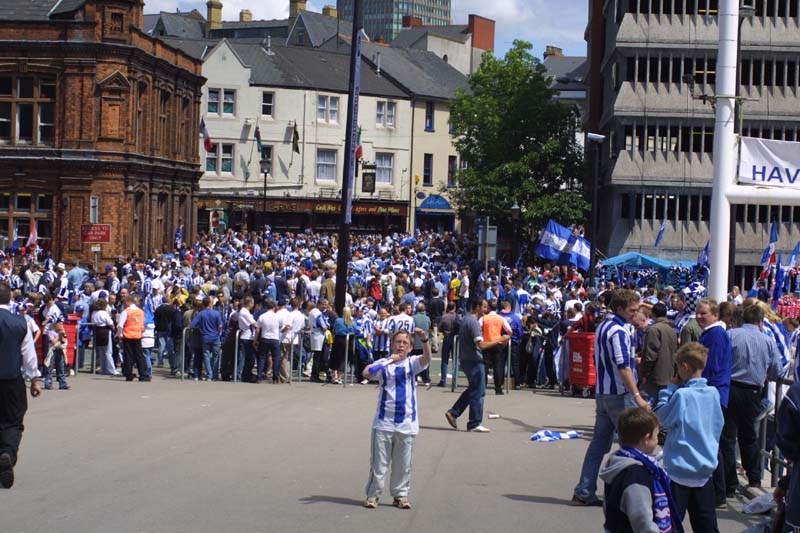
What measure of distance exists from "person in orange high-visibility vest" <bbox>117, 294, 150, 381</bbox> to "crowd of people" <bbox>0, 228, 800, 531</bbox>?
3 centimetres

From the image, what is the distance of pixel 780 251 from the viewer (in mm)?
41125

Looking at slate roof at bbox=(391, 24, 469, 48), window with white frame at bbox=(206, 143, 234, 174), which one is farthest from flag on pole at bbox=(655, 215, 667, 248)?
slate roof at bbox=(391, 24, 469, 48)

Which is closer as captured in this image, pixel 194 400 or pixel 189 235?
pixel 194 400

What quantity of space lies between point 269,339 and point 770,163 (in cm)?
1192

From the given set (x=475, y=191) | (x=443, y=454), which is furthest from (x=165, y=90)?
(x=443, y=454)

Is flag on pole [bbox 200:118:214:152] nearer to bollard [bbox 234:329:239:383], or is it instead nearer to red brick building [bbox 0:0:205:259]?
red brick building [bbox 0:0:205:259]

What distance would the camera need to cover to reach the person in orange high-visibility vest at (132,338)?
22.3 meters

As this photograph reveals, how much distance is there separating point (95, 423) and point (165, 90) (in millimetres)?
35692

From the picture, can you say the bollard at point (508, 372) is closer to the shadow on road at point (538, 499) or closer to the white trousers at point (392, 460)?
the shadow on road at point (538, 499)

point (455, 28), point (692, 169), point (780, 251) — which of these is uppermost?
point (455, 28)

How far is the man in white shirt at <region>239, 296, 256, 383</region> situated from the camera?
898 inches

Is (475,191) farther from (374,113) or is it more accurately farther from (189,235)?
(374,113)

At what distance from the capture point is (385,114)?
6981 cm

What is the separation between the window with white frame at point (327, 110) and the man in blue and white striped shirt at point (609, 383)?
57.5 meters
